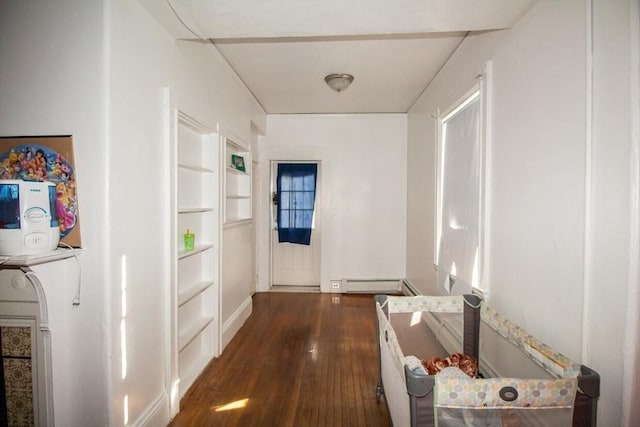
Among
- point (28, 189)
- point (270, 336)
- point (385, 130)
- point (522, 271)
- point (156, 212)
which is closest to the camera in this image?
point (28, 189)

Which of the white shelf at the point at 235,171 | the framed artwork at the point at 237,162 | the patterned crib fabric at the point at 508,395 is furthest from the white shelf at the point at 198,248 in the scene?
the patterned crib fabric at the point at 508,395

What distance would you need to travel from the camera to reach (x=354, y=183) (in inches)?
183

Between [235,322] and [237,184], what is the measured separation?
155cm

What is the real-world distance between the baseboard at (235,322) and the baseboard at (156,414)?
34.4 inches

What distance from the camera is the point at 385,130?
4.62 m

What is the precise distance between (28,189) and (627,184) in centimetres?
231

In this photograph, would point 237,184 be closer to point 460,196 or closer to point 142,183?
point 142,183

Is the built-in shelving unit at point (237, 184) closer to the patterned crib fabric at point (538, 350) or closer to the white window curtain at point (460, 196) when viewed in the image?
the white window curtain at point (460, 196)

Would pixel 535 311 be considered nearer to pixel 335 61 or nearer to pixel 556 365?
pixel 556 365

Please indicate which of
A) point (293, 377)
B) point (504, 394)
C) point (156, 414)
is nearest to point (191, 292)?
point (156, 414)

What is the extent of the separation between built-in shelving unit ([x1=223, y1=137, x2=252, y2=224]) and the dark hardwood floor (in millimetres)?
1275

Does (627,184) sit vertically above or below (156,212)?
above

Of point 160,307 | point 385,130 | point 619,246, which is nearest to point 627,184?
point 619,246

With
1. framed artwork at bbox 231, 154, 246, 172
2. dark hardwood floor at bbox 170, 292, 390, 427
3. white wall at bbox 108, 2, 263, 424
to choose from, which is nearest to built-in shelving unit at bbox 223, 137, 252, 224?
framed artwork at bbox 231, 154, 246, 172
